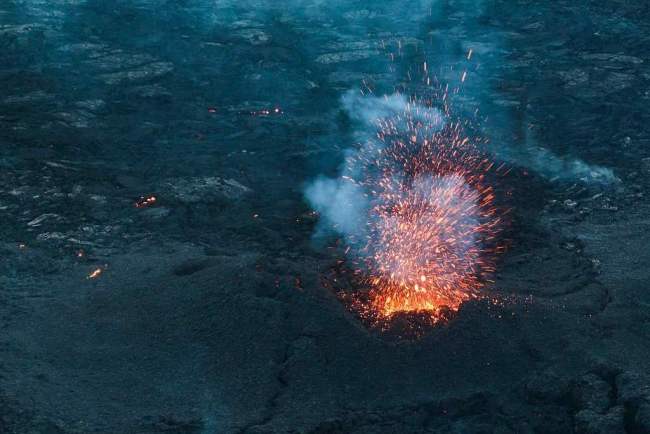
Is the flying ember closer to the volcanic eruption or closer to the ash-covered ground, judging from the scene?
the volcanic eruption

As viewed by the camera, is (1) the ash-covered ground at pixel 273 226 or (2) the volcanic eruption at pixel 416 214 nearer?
(1) the ash-covered ground at pixel 273 226

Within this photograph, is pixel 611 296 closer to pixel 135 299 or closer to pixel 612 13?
pixel 135 299

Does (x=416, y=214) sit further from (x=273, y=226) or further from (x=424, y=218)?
(x=273, y=226)

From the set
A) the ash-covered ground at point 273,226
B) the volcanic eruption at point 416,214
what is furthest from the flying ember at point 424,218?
the ash-covered ground at point 273,226

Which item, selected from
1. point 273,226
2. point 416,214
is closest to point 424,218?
point 416,214

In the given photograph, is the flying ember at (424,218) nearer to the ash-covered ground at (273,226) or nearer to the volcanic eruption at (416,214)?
the volcanic eruption at (416,214)
